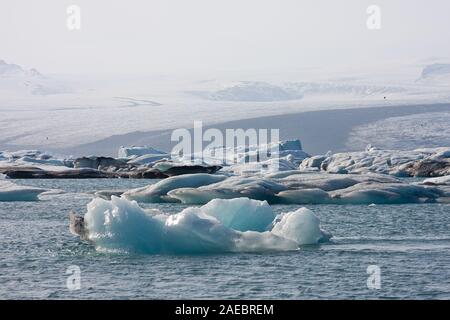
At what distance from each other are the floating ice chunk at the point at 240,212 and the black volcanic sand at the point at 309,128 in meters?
49.5

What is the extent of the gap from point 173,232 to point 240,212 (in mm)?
1828

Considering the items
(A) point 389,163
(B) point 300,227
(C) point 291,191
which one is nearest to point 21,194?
(C) point 291,191

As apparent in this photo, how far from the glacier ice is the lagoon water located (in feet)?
0.80

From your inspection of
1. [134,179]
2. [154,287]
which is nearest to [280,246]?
[154,287]

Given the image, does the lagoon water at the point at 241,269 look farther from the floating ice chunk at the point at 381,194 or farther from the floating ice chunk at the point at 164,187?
the floating ice chunk at the point at 164,187

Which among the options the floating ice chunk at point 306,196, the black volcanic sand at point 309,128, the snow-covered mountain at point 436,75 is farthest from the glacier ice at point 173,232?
the snow-covered mountain at point 436,75

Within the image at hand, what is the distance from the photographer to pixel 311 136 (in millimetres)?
69312

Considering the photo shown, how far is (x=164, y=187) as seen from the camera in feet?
87.8

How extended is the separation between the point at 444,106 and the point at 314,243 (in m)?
58.7

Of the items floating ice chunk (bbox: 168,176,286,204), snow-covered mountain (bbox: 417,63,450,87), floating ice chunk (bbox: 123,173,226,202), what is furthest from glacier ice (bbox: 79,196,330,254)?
snow-covered mountain (bbox: 417,63,450,87)

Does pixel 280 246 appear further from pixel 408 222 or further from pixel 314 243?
pixel 408 222

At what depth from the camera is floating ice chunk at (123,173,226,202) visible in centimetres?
2656

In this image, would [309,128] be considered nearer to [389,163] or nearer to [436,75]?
[389,163]
